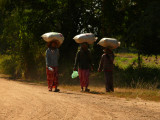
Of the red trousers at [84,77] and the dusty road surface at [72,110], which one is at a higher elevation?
the red trousers at [84,77]

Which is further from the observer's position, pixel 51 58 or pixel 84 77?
pixel 84 77

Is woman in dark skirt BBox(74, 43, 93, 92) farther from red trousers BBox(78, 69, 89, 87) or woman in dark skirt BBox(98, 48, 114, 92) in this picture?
woman in dark skirt BBox(98, 48, 114, 92)

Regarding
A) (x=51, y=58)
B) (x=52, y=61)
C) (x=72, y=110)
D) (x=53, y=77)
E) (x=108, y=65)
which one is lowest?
(x=72, y=110)

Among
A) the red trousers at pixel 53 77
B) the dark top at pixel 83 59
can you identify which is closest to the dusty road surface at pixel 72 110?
the red trousers at pixel 53 77

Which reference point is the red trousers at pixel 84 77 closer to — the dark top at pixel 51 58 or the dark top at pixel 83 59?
the dark top at pixel 83 59

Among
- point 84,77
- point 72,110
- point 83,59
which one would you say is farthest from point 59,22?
point 72,110

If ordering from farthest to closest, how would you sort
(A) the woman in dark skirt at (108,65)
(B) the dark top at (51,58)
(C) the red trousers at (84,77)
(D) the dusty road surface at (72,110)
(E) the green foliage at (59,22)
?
(E) the green foliage at (59,22)
(C) the red trousers at (84,77)
(B) the dark top at (51,58)
(A) the woman in dark skirt at (108,65)
(D) the dusty road surface at (72,110)

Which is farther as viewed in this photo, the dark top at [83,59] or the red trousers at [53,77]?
the dark top at [83,59]

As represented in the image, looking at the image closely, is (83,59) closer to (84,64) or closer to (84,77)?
(84,64)

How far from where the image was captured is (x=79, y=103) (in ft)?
29.4

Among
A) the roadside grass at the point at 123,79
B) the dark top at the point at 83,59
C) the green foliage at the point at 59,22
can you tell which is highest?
the green foliage at the point at 59,22

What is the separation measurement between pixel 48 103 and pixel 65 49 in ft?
38.4

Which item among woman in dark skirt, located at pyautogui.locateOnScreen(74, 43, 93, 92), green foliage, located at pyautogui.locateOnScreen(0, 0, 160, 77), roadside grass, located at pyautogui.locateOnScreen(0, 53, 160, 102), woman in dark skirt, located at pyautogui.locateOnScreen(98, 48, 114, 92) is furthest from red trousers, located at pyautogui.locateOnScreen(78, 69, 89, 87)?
green foliage, located at pyautogui.locateOnScreen(0, 0, 160, 77)

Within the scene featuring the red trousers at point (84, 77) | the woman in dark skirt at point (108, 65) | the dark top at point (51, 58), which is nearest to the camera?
the woman in dark skirt at point (108, 65)
